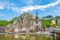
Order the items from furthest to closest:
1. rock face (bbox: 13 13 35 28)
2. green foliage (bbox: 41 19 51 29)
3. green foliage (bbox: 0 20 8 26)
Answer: green foliage (bbox: 41 19 51 29)
rock face (bbox: 13 13 35 28)
green foliage (bbox: 0 20 8 26)

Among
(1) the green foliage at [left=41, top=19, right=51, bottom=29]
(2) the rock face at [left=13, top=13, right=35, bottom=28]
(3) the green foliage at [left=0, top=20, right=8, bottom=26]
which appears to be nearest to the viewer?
(3) the green foliage at [left=0, top=20, right=8, bottom=26]

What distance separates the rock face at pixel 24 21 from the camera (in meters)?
11.7

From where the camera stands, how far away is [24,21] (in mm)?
12016

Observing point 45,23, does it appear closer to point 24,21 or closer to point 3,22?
point 24,21

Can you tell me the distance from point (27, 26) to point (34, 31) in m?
0.54

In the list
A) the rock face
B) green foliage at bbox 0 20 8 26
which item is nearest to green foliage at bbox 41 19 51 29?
the rock face

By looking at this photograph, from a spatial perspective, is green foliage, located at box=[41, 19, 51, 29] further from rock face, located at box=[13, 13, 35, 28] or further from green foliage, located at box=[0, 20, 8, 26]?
green foliage, located at box=[0, 20, 8, 26]

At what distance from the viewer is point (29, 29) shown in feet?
40.2

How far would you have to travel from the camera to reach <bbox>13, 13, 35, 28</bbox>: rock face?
11688 millimetres

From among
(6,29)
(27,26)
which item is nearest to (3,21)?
(6,29)

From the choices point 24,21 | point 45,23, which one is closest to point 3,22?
point 24,21

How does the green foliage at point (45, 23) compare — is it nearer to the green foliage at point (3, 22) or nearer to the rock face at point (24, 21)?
the rock face at point (24, 21)

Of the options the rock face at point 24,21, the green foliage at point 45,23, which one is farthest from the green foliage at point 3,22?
the green foliage at point 45,23

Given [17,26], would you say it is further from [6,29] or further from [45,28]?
[45,28]
